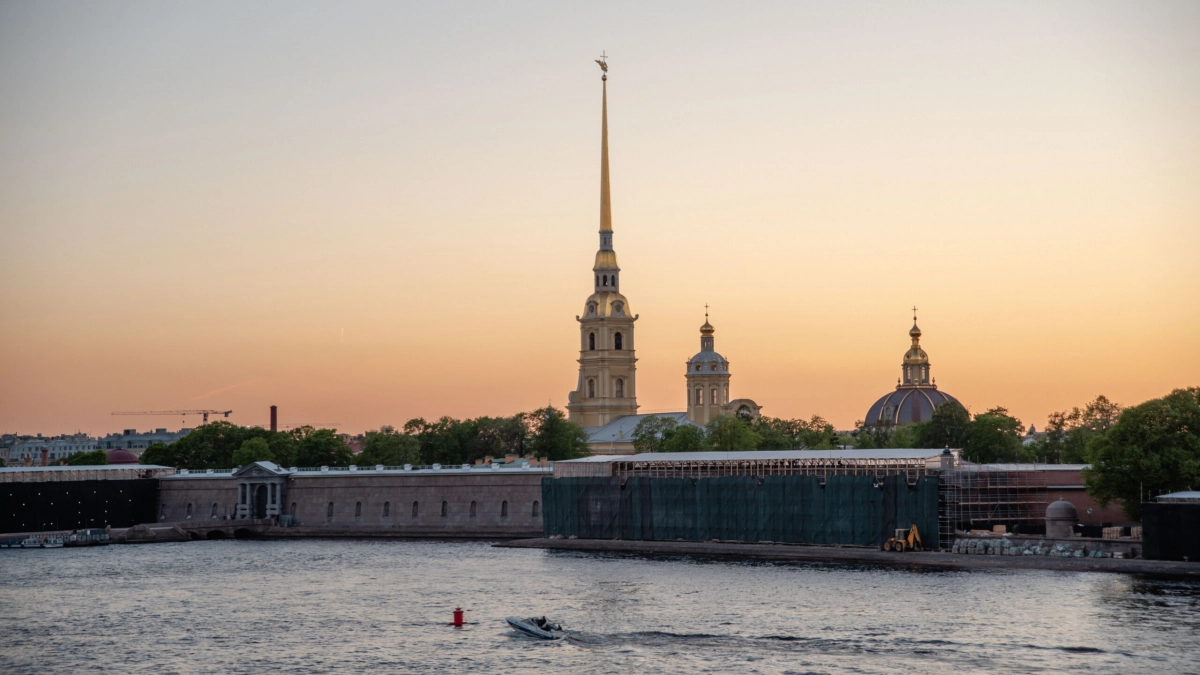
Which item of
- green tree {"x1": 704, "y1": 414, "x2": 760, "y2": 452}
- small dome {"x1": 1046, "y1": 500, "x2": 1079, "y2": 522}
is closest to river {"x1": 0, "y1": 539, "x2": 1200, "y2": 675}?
small dome {"x1": 1046, "y1": 500, "x2": 1079, "y2": 522}

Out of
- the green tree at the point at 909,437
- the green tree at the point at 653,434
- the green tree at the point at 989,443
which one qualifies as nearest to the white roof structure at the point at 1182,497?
the green tree at the point at 989,443

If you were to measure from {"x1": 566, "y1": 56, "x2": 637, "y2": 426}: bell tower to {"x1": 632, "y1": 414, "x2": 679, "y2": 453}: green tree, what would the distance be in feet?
50.8

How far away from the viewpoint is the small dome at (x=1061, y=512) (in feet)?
232

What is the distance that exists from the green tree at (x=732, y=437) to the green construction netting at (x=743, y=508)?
23.0m

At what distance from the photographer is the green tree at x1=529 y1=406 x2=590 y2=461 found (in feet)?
408

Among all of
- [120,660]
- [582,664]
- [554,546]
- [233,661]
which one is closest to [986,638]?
[582,664]

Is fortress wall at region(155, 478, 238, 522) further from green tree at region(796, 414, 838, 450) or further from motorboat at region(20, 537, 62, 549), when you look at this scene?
green tree at region(796, 414, 838, 450)

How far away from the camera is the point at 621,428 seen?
142750mm

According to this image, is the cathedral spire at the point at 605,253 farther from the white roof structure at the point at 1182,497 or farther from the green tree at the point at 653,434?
the white roof structure at the point at 1182,497

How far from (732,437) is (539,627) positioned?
62.0m

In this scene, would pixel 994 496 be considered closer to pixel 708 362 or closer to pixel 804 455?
pixel 804 455

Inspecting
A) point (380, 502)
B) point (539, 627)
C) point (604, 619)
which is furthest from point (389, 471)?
point (539, 627)

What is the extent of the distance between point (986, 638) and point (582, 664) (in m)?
12.8

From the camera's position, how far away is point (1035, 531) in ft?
252
